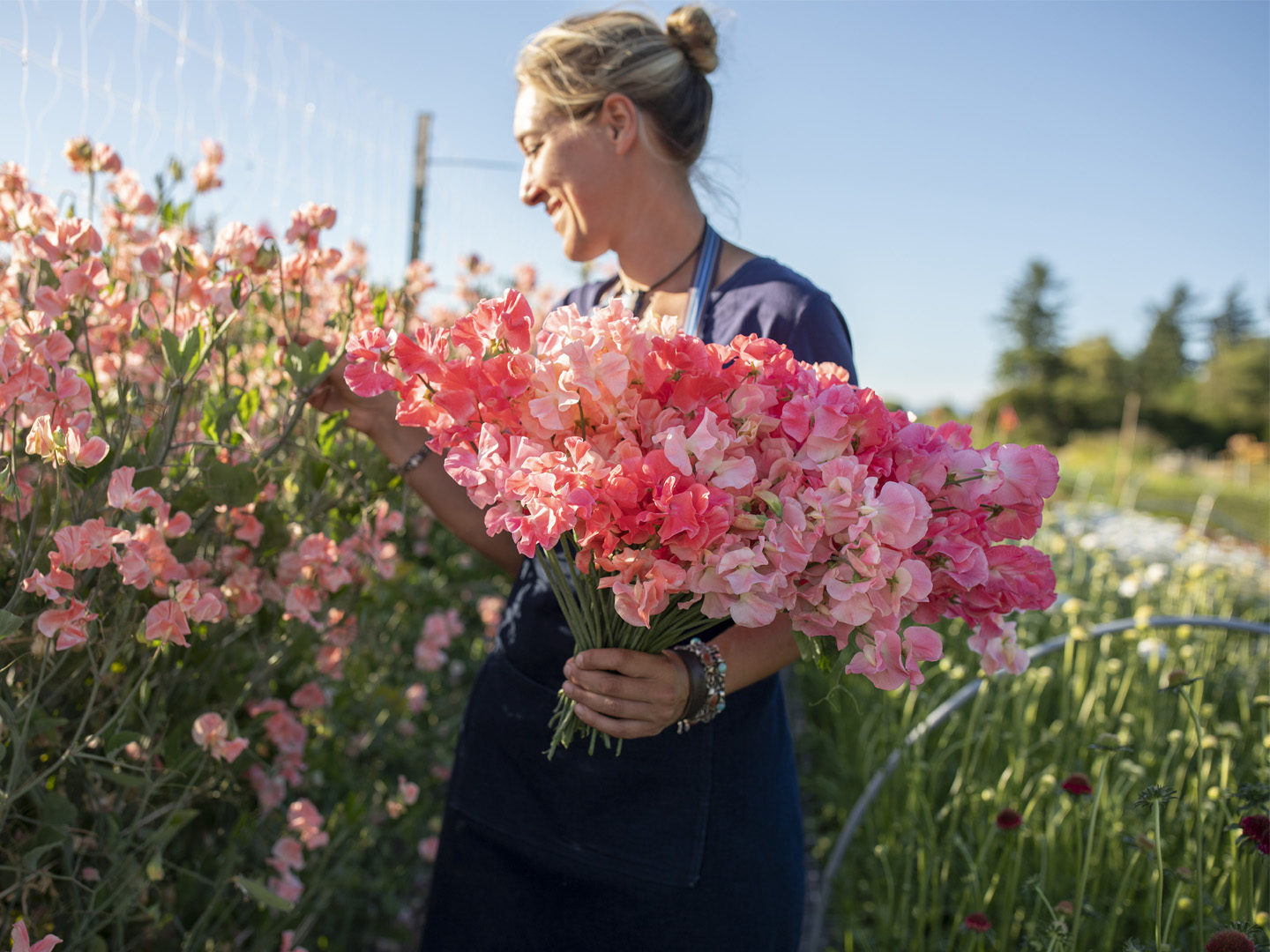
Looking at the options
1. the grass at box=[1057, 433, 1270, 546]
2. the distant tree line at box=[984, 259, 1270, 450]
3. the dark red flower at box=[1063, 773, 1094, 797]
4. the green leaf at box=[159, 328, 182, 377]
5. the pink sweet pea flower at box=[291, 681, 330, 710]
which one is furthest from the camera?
the distant tree line at box=[984, 259, 1270, 450]

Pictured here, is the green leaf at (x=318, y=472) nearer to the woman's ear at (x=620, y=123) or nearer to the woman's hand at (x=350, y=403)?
the woman's hand at (x=350, y=403)

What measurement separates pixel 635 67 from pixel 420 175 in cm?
331

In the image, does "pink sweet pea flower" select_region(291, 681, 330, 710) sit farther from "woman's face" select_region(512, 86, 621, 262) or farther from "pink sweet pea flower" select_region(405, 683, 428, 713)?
"woman's face" select_region(512, 86, 621, 262)

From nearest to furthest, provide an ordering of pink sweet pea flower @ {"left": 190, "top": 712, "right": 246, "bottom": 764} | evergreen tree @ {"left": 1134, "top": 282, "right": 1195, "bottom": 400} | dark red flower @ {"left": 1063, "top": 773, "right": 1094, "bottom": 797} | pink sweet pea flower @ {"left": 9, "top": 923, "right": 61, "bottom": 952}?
1. pink sweet pea flower @ {"left": 9, "top": 923, "right": 61, "bottom": 952}
2. pink sweet pea flower @ {"left": 190, "top": 712, "right": 246, "bottom": 764}
3. dark red flower @ {"left": 1063, "top": 773, "right": 1094, "bottom": 797}
4. evergreen tree @ {"left": 1134, "top": 282, "right": 1195, "bottom": 400}

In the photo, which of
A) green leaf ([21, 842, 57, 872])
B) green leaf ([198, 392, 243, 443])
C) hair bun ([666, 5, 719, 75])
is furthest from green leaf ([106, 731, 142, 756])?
hair bun ([666, 5, 719, 75])

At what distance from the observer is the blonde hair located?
4.91ft

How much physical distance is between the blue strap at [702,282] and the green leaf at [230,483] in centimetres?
71

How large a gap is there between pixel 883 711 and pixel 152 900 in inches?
96.7

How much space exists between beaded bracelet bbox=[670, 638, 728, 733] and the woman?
21 millimetres

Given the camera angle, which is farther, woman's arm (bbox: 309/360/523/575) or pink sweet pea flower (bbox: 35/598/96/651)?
woman's arm (bbox: 309/360/523/575)

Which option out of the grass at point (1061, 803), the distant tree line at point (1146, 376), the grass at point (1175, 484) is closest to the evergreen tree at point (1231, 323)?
the distant tree line at point (1146, 376)

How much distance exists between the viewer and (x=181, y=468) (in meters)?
1.30

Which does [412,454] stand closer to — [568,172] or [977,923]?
[568,172]

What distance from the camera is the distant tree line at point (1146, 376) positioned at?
1453 inches
